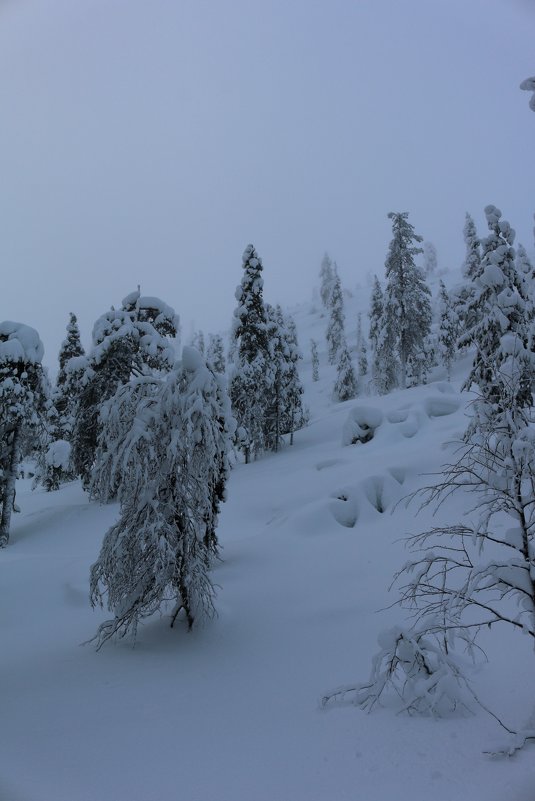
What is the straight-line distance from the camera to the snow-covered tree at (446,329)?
46.5m

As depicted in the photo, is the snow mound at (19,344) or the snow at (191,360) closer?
the snow at (191,360)

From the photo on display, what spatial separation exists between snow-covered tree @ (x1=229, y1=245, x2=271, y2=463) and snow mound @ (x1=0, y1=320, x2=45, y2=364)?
10.1 m

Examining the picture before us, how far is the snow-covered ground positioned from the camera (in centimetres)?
499

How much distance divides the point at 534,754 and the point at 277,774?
2.61m

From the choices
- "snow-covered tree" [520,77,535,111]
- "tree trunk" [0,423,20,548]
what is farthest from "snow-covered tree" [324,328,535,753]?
"tree trunk" [0,423,20,548]

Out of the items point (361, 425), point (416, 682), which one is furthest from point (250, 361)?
point (416, 682)

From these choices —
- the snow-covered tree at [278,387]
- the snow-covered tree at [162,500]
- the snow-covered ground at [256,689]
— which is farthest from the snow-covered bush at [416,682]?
the snow-covered tree at [278,387]

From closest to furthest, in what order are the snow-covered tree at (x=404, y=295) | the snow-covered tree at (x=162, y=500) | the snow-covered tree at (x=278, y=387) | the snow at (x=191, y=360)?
the snow-covered tree at (x=162, y=500) → the snow at (x=191, y=360) → the snow-covered tree at (x=278, y=387) → the snow-covered tree at (x=404, y=295)

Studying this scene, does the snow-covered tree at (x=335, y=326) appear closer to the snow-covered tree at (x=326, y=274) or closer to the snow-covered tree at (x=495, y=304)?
the snow-covered tree at (x=326, y=274)

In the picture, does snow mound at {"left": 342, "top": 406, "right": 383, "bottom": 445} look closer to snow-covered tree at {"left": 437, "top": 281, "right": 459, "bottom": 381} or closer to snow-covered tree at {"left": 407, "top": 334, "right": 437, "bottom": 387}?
snow-covered tree at {"left": 407, "top": 334, "right": 437, "bottom": 387}

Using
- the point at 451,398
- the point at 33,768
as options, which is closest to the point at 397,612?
the point at 33,768

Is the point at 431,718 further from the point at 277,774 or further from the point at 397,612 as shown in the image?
the point at 397,612

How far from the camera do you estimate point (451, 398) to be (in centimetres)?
2452

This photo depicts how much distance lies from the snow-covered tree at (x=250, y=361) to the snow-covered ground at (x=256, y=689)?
458 inches
